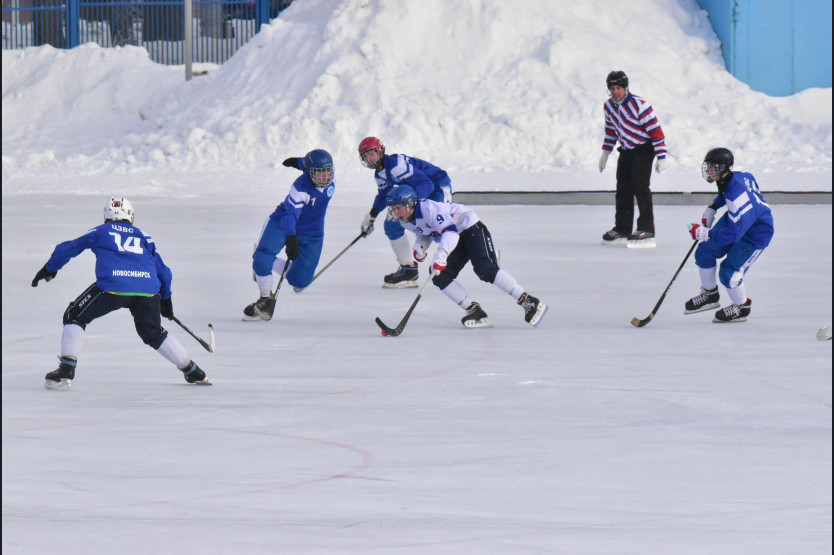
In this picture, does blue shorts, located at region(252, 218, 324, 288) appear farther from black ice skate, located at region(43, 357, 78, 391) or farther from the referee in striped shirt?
the referee in striped shirt

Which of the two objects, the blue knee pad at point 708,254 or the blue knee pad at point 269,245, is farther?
the blue knee pad at point 269,245

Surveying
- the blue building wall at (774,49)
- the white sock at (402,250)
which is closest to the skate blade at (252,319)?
the white sock at (402,250)

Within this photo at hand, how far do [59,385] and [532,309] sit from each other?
281 cm

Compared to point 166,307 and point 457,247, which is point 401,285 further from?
point 166,307

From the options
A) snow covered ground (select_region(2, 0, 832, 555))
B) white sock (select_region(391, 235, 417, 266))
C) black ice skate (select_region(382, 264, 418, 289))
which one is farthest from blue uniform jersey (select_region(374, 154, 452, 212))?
snow covered ground (select_region(2, 0, 832, 555))

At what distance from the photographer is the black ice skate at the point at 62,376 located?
584cm

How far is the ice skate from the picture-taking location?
11.5 metres

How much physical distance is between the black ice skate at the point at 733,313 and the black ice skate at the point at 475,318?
1324 mm

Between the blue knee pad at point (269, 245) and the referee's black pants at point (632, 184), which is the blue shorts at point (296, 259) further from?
the referee's black pants at point (632, 184)

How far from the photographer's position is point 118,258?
5965mm

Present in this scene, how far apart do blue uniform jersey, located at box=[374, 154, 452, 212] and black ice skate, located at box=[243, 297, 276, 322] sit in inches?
56.4

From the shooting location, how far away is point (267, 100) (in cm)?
2230

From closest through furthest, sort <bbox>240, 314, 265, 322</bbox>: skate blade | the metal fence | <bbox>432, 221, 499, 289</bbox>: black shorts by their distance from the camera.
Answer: <bbox>432, 221, 499, 289</bbox>: black shorts < <bbox>240, 314, 265, 322</bbox>: skate blade < the metal fence

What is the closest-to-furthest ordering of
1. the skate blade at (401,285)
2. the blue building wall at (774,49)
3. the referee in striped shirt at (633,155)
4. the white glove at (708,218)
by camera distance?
the white glove at (708,218) < the skate blade at (401,285) < the referee in striped shirt at (633,155) < the blue building wall at (774,49)
